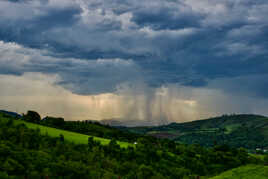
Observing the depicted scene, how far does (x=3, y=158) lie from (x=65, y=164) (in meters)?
33.2

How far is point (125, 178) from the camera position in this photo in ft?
648

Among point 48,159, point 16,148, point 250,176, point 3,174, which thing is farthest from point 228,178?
point 16,148

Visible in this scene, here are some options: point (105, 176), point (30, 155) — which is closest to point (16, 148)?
point (30, 155)

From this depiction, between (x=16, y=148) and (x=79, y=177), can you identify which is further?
(x=16, y=148)

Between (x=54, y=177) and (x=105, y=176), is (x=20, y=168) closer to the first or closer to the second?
(x=54, y=177)

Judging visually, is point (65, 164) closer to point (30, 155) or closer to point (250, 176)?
point (30, 155)

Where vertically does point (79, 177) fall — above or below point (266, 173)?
below

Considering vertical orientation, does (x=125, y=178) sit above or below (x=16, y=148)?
below

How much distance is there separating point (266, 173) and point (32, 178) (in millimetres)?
104767

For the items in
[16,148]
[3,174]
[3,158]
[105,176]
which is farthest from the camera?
[16,148]

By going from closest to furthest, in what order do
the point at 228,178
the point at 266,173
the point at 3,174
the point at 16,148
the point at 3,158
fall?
1. the point at 266,173
2. the point at 228,178
3. the point at 3,174
4. the point at 3,158
5. the point at 16,148

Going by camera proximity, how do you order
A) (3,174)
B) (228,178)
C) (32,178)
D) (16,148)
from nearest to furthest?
(228,178), (3,174), (32,178), (16,148)

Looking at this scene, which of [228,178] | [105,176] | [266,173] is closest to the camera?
[266,173]

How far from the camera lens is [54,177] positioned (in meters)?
169
